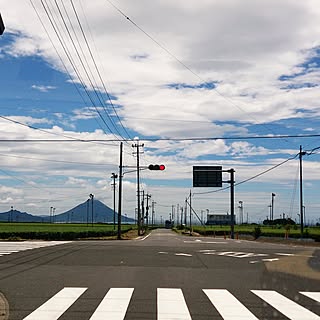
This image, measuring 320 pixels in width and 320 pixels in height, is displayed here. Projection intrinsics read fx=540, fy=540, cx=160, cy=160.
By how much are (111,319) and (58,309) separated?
139cm

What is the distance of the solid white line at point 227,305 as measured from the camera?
983 cm

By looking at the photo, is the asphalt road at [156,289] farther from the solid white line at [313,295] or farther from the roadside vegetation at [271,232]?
the roadside vegetation at [271,232]

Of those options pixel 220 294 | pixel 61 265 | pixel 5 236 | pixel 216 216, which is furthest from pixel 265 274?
pixel 216 216

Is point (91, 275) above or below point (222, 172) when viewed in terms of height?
below

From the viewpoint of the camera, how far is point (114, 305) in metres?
10.7

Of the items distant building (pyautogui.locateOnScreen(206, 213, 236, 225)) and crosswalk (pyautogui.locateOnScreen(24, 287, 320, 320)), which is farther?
distant building (pyautogui.locateOnScreen(206, 213, 236, 225))

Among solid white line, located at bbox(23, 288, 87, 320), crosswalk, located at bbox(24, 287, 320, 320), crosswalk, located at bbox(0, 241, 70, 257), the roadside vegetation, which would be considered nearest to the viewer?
solid white line, located at bbox(23, 288, 87, 320)

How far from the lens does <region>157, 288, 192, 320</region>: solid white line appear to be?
9.59 metres

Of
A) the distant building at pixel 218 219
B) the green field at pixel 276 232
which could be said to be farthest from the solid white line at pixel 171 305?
the distant building at pixel 218 219

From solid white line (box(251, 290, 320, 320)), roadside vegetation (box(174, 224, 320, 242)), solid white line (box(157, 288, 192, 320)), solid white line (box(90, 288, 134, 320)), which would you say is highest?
solid white line (box(90, 288, 134, 320))

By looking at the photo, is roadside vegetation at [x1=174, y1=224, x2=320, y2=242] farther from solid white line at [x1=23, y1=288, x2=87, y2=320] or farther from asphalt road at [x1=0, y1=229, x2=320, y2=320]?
solid white line at [x1=23, y1=288, x2=87, y2=320]

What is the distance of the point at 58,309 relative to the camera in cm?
1011

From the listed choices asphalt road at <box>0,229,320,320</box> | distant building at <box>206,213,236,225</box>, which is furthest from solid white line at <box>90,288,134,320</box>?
distant building at <box>206,213,236,225</box>

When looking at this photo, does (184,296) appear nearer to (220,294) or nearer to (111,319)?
(220,294)
